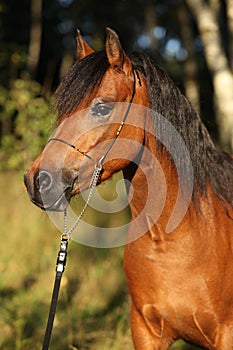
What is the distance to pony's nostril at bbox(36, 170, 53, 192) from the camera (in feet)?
8.37

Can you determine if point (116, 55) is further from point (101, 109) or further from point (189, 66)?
point (189, 66)

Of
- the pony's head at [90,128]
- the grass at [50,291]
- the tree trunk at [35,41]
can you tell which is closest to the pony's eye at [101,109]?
the pony's head at [90,128]

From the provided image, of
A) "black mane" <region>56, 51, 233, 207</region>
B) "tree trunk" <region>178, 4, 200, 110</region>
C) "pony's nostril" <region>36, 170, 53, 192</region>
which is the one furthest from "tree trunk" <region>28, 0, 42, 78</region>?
"pony's nostril" <region>36, 170, 53, 192</region>

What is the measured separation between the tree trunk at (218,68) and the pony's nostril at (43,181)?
346 centimetres

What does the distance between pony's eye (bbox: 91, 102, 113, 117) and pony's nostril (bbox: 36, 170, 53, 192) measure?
0.37 metres

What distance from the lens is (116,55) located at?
279 centimetres

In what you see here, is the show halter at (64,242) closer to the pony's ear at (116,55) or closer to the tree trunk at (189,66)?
the pony's ear at (116,55)

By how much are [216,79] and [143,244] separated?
3.62 metres

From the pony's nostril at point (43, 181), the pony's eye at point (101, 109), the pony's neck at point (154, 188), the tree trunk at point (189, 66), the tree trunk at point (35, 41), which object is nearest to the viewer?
the pony's nostril at point (43, 181)

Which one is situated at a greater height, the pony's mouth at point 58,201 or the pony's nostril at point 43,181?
the pony's nostril at point 43,181

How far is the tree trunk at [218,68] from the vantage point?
Answer: 5965mm

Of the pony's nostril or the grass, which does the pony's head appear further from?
the grass

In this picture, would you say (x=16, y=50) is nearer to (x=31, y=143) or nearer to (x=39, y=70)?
(x=31, y=143)

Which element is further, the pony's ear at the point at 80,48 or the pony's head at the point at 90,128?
the pony's ear at the point at 80,48
